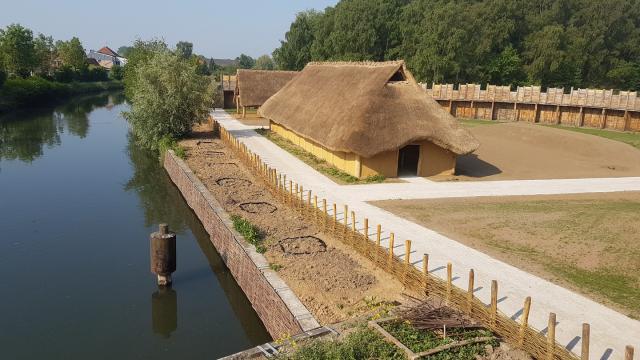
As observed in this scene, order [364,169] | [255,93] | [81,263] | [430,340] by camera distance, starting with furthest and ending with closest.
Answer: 1. [255,93]
2. [364,169]
3. [81,263]
4. [430,340]

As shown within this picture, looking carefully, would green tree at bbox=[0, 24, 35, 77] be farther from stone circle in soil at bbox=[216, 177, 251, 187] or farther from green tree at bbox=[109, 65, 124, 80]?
stone circle in soil at bbox=[216, 177, 251, 187]

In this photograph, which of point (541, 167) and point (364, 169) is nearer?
point (364, 169)

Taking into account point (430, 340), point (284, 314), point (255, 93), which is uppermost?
point (255, 93)

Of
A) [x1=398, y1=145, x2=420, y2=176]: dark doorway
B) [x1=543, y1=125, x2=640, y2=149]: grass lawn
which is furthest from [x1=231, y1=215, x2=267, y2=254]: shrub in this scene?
[x1=543, y1=125, x2=640, y2=149]: grass lawn

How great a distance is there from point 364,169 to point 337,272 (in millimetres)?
10576

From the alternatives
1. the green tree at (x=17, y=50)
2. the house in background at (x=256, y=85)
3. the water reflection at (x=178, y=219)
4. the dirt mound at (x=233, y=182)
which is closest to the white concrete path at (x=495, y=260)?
the dirt mound at (x=233, y=182)

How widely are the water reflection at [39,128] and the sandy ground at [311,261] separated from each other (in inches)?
781

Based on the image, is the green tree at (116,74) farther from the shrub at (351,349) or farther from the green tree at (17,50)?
the shrub at (351,349)

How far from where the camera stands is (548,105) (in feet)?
142

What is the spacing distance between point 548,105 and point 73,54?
78.8 m

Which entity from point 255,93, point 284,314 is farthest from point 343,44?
point 284,314

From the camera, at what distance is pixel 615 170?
2631 centimetres

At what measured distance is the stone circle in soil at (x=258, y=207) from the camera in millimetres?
16938

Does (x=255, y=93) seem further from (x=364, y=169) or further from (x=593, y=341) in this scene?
(x=593, y=341)
